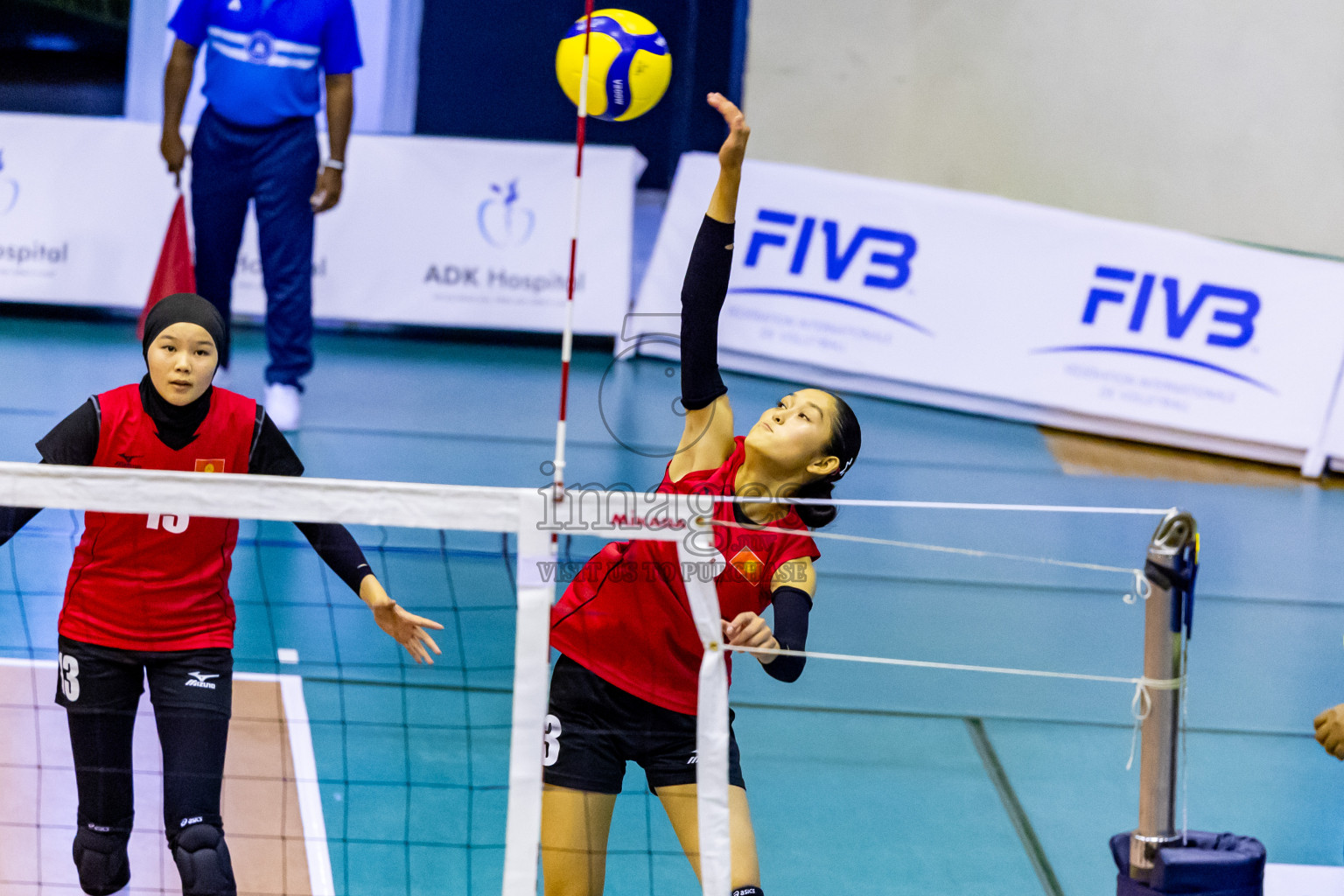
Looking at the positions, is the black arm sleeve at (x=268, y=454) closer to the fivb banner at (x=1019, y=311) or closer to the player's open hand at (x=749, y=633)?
the player's open hand at (x=749, y=633)

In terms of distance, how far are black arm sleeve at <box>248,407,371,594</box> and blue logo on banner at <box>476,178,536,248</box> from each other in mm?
6555

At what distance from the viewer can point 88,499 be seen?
2.59 m

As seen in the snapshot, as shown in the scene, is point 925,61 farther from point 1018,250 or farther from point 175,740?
point 175,740

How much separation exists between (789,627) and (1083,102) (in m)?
9.99

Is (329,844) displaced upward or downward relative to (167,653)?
downward

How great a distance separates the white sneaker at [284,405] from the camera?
7.54 meters

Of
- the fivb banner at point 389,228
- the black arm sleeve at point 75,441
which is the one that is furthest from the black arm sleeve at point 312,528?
the fivb banner at point 389,228

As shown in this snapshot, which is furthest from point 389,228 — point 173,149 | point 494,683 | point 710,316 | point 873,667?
point 710,316

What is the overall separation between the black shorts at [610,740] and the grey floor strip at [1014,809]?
1423mm

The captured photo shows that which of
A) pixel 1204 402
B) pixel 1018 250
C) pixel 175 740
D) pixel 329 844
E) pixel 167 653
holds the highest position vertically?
pixel 1018 250

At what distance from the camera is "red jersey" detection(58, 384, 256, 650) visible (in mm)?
3094

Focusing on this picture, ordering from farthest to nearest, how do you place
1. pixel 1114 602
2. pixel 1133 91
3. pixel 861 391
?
pixel 1133 91
pixel 861 391
pixel 1114 602

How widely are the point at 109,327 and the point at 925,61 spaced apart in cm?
709

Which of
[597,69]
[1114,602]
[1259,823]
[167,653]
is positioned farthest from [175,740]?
[1114,602]
